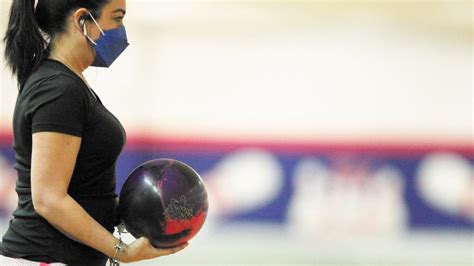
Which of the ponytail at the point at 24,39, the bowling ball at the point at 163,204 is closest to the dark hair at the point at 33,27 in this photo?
the ponytail at the point at 24,39

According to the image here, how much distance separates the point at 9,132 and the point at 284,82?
1514 millimetres

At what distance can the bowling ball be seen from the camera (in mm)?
1581

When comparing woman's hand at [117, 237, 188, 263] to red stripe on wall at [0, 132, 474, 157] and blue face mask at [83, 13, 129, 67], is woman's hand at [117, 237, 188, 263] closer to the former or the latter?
blue face mask at [83, 13, 129, 67]

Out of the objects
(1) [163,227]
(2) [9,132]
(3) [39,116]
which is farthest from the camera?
(2) [9,132]

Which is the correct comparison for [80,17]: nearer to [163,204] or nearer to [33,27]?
[33,27]

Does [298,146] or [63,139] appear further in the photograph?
[298,146]

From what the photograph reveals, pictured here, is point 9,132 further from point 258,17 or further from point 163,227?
point 163,227

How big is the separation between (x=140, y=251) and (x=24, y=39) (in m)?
0.53

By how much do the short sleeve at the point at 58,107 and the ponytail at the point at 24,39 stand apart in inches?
4.7

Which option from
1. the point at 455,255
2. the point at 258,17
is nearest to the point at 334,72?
the point at 258,17

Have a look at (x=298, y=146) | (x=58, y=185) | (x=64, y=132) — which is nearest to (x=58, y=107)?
(x=64, y=132)

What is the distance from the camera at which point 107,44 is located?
1.60m

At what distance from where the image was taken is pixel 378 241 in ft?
12.5

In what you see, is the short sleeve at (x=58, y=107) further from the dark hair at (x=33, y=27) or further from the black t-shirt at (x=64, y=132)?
the dark hair at (x=33, y=27)
